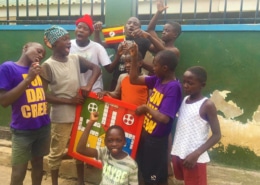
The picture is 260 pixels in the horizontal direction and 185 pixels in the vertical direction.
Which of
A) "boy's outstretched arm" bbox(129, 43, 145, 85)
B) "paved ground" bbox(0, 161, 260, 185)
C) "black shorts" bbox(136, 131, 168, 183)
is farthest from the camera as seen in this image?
"paved ground" bbox(0, 161, 260, 185)

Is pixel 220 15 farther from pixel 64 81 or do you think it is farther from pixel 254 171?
pixel 64 81

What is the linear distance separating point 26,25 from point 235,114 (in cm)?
329

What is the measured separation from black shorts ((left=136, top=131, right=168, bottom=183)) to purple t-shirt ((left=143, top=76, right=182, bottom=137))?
0.22 ft

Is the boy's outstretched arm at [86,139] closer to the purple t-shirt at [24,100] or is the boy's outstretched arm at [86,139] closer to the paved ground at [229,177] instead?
the purple t-shirt at [24,100]

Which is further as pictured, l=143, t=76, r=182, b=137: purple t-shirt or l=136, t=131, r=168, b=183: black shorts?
l=136, t=131, r=168, b=183: black shorts

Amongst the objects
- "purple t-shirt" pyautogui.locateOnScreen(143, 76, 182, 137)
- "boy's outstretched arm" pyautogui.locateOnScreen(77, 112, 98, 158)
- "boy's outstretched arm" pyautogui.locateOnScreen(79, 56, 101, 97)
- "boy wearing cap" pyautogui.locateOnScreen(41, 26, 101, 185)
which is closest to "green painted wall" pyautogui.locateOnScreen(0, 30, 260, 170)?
"purple t-shirt" pyautogui.locateOnScreen(143, 76, 182, 137)

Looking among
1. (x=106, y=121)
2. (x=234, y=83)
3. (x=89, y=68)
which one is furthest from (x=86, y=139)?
(x=234, y=83)

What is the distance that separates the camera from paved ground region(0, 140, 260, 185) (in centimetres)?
371

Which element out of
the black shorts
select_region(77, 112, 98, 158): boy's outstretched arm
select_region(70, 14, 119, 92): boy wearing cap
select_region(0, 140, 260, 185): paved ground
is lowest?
select_region(0, 140, 260, 185): paved ground

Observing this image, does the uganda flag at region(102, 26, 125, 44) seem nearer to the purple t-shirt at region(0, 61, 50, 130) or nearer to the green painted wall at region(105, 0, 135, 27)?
the green painted wall at region(105, 0, 135, 27)

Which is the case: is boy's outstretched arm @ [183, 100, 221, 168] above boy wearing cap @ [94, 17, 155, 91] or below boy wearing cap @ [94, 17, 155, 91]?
below

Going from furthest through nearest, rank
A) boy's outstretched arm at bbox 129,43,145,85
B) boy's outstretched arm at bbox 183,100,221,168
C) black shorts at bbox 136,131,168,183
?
1. boy's outstretched arm at bbox 129,43,145,85
2. black shorts at bbox 136,131,168,183
3. boy's outstretched arm at bbox 183,100,221,168

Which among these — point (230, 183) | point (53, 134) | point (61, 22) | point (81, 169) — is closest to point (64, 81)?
point (53, 134)

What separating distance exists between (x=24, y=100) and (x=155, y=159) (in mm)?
1304
